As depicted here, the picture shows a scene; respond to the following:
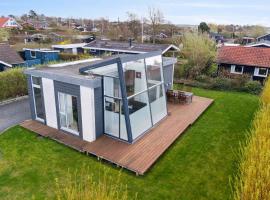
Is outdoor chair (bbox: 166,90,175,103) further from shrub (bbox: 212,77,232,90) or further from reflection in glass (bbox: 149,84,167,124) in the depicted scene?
shrub (bbox: 212,77,232,90)

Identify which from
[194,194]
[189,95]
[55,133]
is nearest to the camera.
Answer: [194,194]

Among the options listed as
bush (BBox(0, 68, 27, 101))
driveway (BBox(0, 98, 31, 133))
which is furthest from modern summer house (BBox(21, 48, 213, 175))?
bush (BBox(0, 68, 27, 101))

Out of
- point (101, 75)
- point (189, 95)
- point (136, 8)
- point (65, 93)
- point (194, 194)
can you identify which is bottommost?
point (194, 194)

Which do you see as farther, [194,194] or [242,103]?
[242,103]

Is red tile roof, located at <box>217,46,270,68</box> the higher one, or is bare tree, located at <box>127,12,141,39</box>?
bare tree, located at <box>127,12,141,39</box>

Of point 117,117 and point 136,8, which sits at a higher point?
point 136,8

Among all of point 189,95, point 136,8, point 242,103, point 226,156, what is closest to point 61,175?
point 226,156

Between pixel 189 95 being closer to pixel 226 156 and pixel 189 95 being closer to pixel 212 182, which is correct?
pixel 226 156
